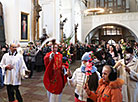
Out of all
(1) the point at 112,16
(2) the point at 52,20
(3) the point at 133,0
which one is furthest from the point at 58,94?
(3) the point at 133,0

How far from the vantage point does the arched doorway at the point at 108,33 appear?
23.5m

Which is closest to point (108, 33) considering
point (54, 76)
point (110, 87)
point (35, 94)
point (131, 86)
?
point (35, 94)

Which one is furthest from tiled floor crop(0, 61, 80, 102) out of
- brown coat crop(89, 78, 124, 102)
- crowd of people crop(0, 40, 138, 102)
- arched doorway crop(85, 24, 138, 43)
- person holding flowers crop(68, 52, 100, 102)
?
arched doorway crop(85, 24, 138, 43)

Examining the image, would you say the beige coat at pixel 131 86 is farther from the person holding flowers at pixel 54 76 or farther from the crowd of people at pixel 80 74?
the person holding flowers at pixel 54 76

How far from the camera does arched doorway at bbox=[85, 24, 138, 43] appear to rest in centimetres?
2346

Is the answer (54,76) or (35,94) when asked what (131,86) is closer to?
(54,76)

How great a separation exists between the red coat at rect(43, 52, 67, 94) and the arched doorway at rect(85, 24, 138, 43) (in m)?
20.9

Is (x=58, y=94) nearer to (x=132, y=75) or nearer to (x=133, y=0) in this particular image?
(x=132, y=75)

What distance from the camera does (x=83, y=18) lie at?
2177 cm

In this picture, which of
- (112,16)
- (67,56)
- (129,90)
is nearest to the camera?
(67,56)

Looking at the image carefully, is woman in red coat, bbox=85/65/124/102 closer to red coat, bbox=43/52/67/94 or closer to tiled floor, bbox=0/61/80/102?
red coat, bbox=43/52/67/94

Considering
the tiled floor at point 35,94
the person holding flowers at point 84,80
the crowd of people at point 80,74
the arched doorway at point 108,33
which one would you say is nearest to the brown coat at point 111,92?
the crowd of people at point 80,74

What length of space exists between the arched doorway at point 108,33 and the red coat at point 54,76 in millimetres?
20901

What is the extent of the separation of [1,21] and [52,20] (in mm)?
5468
